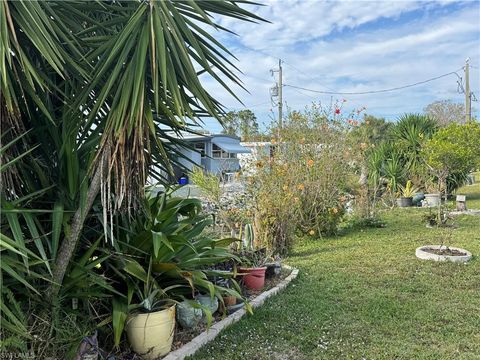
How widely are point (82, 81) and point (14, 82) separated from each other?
390 mm

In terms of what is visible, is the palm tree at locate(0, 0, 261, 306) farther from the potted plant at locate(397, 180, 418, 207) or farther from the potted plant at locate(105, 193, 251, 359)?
the potted plant at locate(397, 180, 418, 207)

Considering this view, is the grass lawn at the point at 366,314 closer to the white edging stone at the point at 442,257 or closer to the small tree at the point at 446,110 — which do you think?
the white edging stone at the point at 442,257

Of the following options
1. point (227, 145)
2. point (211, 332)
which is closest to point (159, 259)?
point (211, 332)

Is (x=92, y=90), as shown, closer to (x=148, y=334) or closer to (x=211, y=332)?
(x=148, y=334)

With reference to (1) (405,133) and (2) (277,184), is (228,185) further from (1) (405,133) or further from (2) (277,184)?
(1) (405,133)

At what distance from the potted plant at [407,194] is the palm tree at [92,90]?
1089cm

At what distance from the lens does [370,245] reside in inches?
278

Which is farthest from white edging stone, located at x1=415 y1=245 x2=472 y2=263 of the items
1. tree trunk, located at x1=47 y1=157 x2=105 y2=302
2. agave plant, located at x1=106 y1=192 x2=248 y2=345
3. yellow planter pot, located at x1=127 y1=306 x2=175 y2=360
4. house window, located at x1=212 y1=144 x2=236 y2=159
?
house window, located at x1=212 y1=144 x2=236 y2=159

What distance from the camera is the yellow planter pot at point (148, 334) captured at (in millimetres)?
2921

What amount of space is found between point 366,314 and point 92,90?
10.6 ft

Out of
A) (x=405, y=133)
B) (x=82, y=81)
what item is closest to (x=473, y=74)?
(x=405, y=133)

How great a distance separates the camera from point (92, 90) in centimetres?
256

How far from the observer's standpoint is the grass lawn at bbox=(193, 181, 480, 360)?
10.5 feet

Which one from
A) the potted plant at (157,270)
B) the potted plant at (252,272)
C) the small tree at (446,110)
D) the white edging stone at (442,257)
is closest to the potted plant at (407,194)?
the white edging stone at (442,257)
